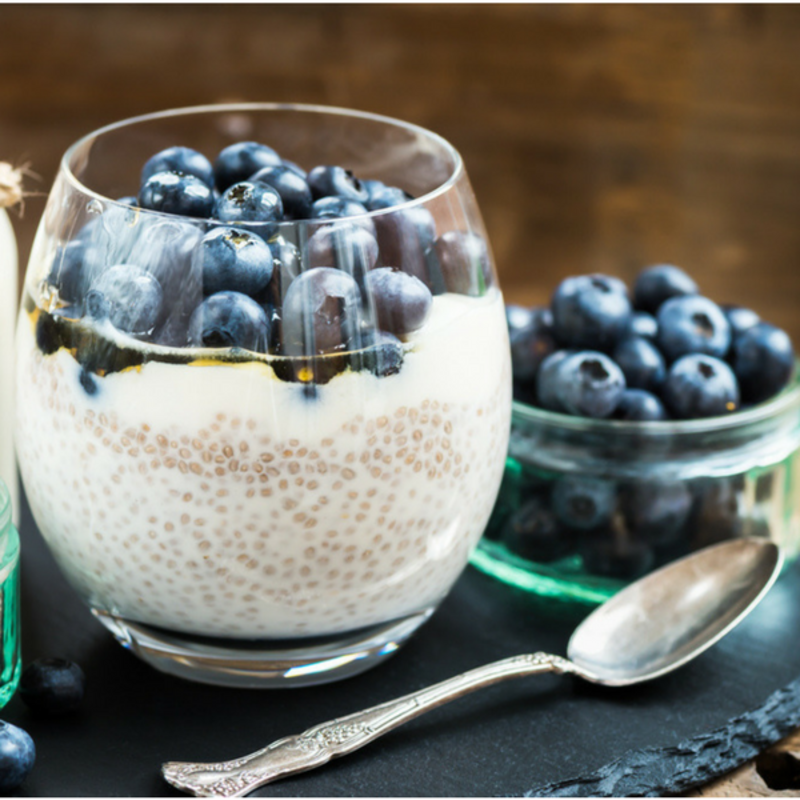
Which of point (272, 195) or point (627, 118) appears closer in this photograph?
point (272, 195)

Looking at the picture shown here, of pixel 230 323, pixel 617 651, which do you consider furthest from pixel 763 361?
pixel 230 323

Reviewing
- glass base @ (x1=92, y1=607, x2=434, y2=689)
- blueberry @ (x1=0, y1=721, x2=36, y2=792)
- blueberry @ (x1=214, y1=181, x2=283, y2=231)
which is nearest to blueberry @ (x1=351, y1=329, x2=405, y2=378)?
blueberry @ (x1=214, y1=181, x2=283, y2=231)

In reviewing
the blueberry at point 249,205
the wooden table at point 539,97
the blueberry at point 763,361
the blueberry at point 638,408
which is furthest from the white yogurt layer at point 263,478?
the wooden table at point 539,97

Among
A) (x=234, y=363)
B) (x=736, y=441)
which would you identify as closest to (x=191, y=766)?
(x=234, y=363)

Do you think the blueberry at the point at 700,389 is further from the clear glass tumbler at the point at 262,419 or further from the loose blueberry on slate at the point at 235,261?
the loose blueberry on slate at the point at 235,261

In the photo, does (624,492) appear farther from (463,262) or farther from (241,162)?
(241,162)

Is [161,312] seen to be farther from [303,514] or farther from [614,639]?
[614,639]

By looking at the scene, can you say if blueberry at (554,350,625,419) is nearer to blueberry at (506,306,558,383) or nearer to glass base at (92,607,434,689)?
blueberry at (506,306,558,383)
